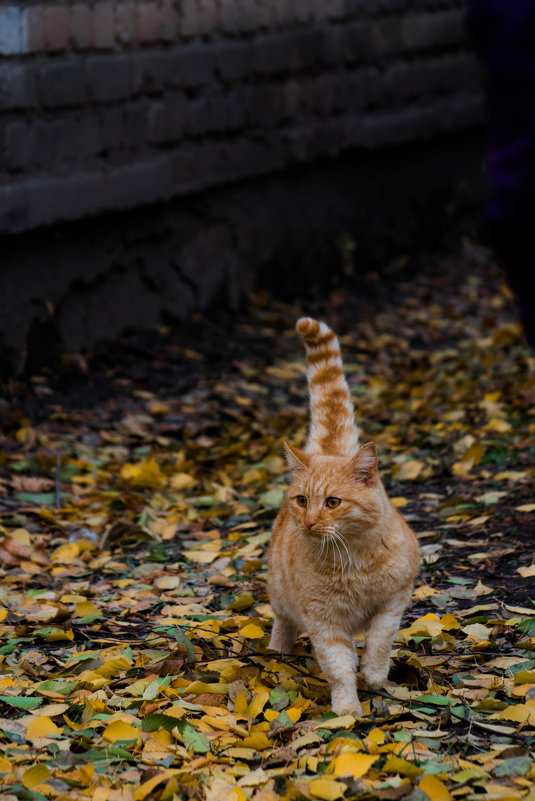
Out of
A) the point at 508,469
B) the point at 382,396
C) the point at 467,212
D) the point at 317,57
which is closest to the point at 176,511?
the point at 508,469

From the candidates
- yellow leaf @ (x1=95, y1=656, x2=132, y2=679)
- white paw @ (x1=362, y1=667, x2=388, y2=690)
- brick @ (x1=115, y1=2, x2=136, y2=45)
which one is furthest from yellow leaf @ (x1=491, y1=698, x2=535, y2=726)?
brick @ (x1=115, y1=2, x2=136, y2=45)

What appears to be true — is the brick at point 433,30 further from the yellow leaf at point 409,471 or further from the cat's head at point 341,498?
the cat's head at point 341,498

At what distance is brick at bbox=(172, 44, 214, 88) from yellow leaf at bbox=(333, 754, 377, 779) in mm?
5135

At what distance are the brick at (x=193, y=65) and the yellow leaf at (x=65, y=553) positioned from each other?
359 centimetres

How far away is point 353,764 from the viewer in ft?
8.49

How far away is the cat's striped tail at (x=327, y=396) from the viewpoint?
11.3 ft

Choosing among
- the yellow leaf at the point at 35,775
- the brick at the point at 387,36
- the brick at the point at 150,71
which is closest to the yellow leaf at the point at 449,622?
the yellow leaf at the point at 35,775

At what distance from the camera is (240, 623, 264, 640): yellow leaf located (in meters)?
3.47

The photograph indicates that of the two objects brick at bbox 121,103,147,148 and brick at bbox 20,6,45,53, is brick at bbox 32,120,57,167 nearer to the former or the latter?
brick at bbox 20,6,45,53

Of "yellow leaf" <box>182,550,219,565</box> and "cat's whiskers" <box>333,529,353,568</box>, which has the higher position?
"cat's whiskers" <box>333,529,353,568</box>

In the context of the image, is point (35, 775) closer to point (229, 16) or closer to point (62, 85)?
point (62, 85)

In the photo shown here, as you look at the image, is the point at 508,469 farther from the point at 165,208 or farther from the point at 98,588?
the point at 165,208

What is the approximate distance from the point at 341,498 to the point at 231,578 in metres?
1.16

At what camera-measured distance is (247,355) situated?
23.4ft
